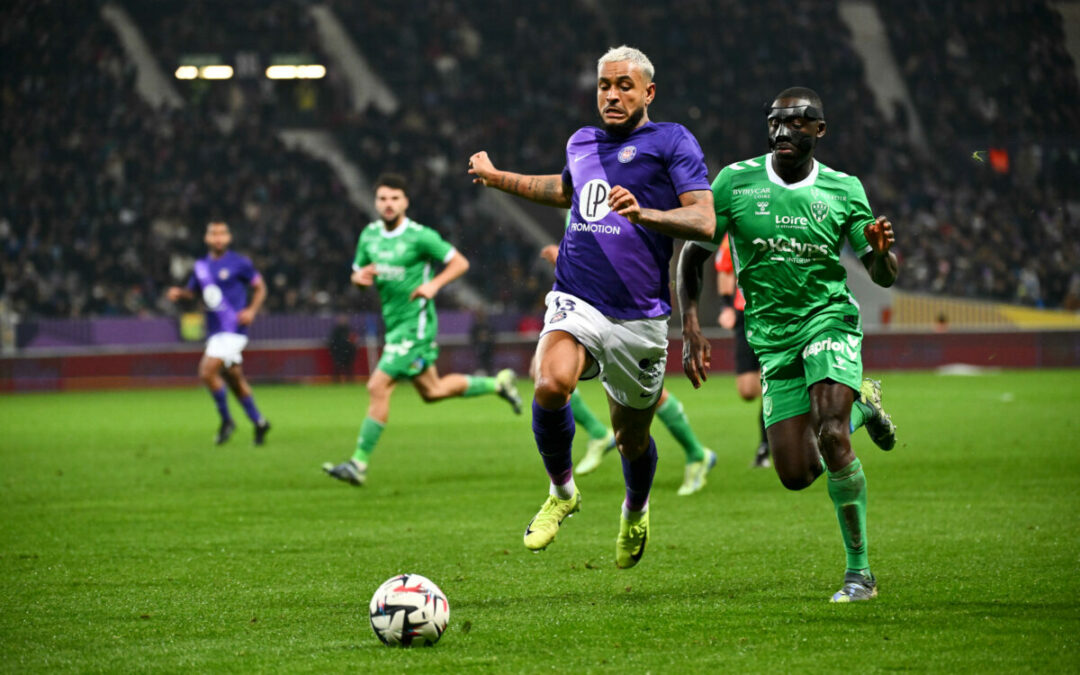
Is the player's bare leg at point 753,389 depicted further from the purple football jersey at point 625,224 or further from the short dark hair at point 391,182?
the purple football jersey at point 625,224

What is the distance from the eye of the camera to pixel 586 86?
36.4m

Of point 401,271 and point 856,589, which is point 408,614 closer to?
point 856,589

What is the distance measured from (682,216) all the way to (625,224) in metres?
0.50

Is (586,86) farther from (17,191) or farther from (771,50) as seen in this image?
(17,191)

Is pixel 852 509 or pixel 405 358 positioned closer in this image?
pixel 852 509

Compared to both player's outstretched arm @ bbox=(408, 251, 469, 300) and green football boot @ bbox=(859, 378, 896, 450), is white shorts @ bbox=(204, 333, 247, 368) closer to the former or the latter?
player's outstretched arm @ bbox=(408, 251, 469, 300)

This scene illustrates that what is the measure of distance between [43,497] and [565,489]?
5.95m

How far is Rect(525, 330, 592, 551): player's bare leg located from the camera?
20.8ft

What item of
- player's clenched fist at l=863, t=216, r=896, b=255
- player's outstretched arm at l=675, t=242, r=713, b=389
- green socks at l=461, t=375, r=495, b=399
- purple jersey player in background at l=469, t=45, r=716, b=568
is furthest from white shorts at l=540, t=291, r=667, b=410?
green socks at l=461, t=375, r=495, b=399

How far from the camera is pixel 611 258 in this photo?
6594 millimetres

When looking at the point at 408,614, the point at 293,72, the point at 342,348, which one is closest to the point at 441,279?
the point at 408,614

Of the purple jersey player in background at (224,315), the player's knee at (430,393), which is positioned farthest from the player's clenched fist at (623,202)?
the purple jersey player in background at (224,315)

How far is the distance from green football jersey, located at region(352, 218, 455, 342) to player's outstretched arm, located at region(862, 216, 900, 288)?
611cm

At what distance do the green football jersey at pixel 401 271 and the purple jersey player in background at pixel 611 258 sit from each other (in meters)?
5.35
